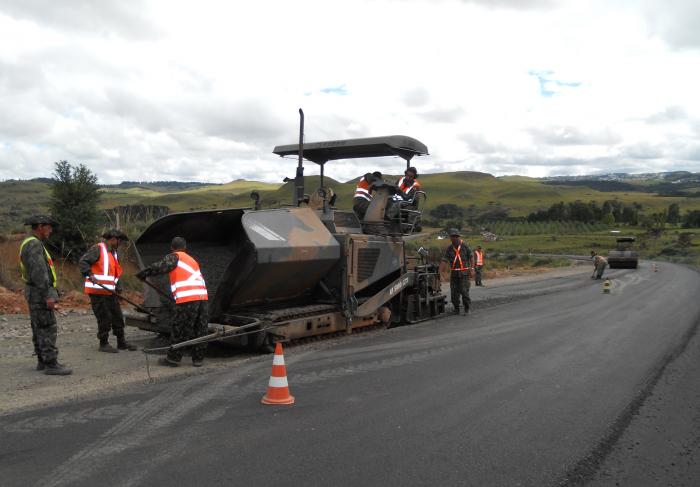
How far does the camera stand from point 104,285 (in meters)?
8.26

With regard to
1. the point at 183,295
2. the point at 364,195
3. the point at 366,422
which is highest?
the point at 364,195

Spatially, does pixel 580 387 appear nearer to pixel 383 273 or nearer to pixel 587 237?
pixel 383 273

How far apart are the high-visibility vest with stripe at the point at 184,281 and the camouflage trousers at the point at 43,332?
1.39 m

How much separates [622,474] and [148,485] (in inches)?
126

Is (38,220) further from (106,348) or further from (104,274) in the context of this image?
(106,348)

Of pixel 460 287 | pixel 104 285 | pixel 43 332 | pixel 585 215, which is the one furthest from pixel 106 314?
pixel 585 215

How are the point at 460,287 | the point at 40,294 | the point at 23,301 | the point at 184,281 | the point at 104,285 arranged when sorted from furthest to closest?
the point at 460,287, the point at 23,301, the point at 104,285, the point at 184,281, the point at 40,294

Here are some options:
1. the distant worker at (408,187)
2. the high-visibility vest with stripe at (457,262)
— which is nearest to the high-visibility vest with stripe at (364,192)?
the distant worker at (408,187)

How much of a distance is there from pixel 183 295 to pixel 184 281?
167mm

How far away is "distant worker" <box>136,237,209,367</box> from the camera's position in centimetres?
735

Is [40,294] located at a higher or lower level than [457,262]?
higher

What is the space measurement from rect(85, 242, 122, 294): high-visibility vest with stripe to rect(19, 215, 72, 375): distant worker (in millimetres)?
1195

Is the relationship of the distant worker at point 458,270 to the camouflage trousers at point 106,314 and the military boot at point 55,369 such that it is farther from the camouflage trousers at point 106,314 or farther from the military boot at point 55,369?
the military boot at point 55,369

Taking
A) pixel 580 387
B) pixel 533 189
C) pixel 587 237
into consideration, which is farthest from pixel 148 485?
pixel 533 189
